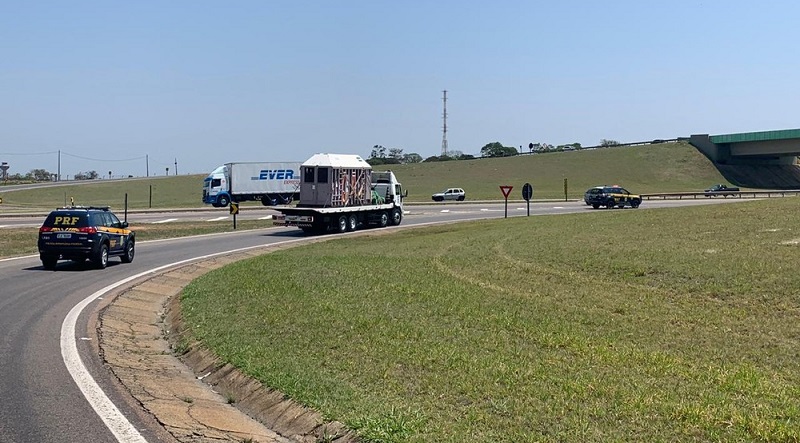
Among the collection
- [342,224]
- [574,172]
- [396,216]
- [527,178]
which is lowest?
[342,224]

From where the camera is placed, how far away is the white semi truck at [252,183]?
76.7 meters

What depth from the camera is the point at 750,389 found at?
8.59 meters

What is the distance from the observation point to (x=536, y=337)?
11.6 metres

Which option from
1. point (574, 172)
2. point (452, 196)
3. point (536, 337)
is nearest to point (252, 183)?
point (452, 196)

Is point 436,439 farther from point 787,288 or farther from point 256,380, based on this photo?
point 787,288

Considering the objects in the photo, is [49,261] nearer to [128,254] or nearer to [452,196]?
[128,254]

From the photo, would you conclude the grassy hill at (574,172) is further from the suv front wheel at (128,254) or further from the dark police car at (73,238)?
the dark police car at (73,238)

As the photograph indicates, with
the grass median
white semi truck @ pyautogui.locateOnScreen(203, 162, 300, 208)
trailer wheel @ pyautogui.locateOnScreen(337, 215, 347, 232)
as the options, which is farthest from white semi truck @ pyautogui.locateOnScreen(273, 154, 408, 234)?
white semi truck @ pyautogui.locateOnScreen(203, 162, 300, 208)

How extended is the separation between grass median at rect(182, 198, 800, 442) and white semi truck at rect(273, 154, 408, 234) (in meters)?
18.5

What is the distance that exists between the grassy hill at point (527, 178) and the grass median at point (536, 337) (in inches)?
2764

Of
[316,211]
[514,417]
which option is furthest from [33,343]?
[316,211]

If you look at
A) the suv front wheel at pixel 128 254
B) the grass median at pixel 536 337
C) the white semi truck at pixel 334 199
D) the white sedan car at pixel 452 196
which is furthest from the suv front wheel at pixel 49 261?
the white sedan car at pixel 452 196

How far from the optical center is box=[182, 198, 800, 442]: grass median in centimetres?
767

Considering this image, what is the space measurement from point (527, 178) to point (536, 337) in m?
102
